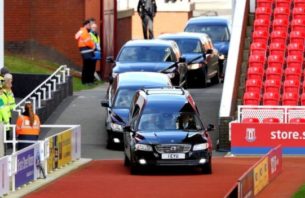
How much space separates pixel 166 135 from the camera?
102ft

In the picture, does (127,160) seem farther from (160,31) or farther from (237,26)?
(160,31)

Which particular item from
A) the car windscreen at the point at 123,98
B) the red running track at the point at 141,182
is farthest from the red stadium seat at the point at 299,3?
the red running track at the point at 141,182

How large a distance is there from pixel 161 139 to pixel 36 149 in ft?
9.58

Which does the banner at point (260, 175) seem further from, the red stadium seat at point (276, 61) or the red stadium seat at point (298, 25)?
the red stadium seat at point (298, 25)

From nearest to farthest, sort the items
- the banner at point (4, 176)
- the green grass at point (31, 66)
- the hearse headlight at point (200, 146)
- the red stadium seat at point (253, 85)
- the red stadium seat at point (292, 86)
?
1. the banner at point (4, 176)
2. the hearse headlight at point (200, 146)
3. the red stadium seat at point (292, 86)
4. the red stadium seat at point (253, 85)
5. the green grass at point (31, 66)

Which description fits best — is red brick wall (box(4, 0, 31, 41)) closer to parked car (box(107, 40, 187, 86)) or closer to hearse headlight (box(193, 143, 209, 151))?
parked car (box(107, 40, 187, 86))

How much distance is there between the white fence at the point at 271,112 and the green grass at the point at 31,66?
34.6ft

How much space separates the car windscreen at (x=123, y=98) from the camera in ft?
120

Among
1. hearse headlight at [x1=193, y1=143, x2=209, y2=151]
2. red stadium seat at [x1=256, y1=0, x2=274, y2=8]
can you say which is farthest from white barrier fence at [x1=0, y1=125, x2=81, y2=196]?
red stadium seat at [x1=256, y1=0, x2=274, y2=8]

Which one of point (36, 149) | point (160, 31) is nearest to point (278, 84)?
point (36, 149)

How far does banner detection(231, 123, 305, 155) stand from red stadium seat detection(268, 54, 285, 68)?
22.8 ft

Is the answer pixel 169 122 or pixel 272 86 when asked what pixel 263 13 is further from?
pixel 169 122

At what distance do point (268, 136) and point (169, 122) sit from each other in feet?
13.7

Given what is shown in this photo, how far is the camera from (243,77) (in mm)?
41750
